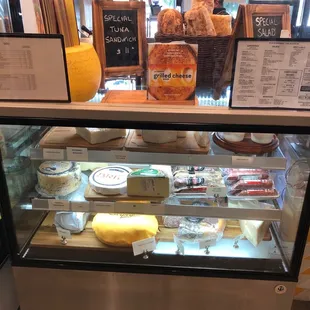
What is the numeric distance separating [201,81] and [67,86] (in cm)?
50

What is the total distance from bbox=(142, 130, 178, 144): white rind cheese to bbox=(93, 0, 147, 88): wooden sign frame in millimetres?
235

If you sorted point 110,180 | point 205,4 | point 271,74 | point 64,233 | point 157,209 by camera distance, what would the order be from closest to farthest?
1. point 271,74
2. point 205,4
3. point 157,209
4. point 110,180
5. point 64,233

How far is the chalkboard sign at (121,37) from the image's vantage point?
4.36ft

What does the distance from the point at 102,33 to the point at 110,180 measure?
0.64m

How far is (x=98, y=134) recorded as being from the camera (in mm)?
1485

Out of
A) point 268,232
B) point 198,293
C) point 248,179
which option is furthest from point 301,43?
point 198,293

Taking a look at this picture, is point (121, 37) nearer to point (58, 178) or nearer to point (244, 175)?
point (58, 178)

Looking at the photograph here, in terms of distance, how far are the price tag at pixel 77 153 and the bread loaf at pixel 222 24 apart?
68 centimetres

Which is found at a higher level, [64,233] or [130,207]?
[130,207]

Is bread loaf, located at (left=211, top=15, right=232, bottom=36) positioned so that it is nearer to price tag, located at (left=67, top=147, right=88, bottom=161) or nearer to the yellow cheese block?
the yellow cheese block

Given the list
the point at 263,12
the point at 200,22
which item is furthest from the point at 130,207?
the point at 263,12

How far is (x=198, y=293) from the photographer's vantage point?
65.1 inches

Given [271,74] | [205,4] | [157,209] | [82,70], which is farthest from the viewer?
[157,209]

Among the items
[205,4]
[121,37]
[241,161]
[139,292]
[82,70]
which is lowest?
[139,292]
